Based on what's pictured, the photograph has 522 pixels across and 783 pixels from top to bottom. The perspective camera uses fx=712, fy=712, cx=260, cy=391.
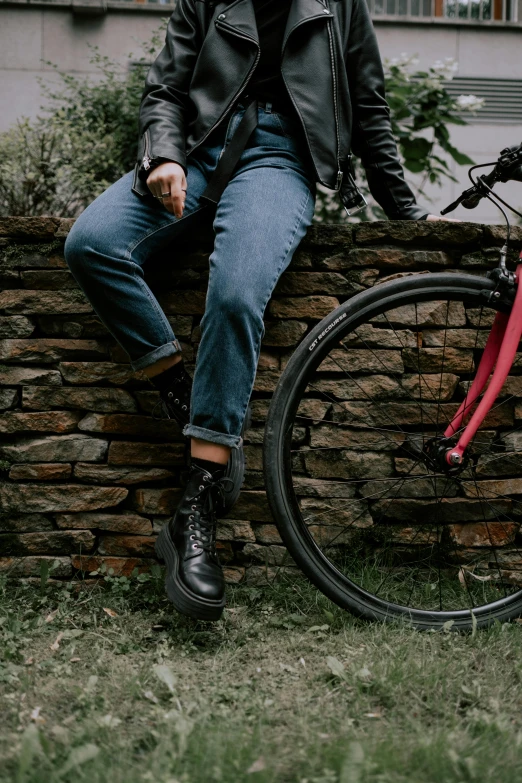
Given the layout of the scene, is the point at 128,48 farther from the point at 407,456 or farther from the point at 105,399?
the point at 407,456

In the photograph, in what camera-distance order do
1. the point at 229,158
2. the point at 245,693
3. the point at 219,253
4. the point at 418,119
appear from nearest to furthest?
1. the point at 245,693
2. the point at 219,253
3. the point at 229,158
4. the point at 418,119

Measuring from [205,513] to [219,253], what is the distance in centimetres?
64

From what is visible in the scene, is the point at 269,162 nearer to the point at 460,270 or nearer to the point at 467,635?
the point at 460,270

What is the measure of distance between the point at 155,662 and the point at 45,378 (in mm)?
896

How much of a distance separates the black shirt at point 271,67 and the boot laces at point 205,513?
1.05 meters

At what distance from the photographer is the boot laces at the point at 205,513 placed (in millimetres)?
1718

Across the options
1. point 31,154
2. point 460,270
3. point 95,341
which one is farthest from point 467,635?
point 31,154

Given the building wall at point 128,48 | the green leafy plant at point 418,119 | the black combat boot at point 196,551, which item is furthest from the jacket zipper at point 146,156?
the building wall at point 128,48

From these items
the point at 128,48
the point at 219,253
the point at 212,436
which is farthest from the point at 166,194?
the point at 128,48

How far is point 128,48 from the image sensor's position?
16.9ft

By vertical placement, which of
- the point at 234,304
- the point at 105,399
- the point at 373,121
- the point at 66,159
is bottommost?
the point at 105,399

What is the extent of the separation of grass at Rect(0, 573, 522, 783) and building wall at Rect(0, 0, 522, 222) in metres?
3.82

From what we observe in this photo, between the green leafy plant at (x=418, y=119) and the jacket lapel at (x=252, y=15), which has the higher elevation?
the jacket lapel at (x=252, y=15)

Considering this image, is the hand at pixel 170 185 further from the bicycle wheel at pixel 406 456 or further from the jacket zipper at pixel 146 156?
the bicycle wheel at pixel 406 456
